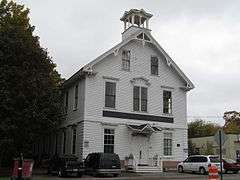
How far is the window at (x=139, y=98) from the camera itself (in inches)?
1463

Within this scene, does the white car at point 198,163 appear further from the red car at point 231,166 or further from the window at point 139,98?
the window at point 139,98

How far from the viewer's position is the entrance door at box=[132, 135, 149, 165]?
36406mm

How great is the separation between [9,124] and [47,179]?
4763 mm

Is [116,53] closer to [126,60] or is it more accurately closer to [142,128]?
[126,60]

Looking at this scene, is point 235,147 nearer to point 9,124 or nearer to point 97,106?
point 97,106

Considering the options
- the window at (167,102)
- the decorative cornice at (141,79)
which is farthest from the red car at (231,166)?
the decorative cornice at (141,79)

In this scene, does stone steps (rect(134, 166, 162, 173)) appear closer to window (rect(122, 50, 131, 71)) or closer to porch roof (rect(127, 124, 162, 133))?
porch roof (rect(127, 124, 162, 133))

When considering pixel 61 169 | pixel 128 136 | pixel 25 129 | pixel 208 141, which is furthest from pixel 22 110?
pixel 208 141

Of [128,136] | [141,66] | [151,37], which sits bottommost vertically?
[128,136]

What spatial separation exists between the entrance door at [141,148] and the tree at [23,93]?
6.97 metres

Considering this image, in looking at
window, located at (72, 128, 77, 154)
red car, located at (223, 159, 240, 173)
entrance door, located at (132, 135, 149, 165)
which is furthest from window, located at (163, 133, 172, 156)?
window, located at (72, 128, 77, 154)

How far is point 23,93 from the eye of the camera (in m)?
30.7

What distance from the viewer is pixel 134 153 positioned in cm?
3628

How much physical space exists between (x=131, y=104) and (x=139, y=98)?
3.28ft
